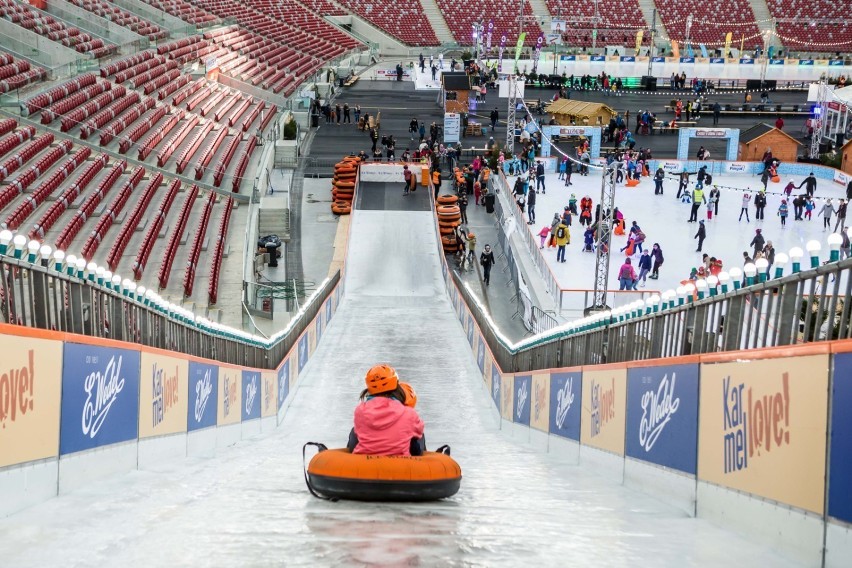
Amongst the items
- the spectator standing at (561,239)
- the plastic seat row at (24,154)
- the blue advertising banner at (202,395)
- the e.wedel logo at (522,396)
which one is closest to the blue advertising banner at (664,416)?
the blue advertising banner at (202,395)

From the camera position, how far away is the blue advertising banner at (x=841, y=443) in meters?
4.89

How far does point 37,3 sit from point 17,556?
43.3 metres

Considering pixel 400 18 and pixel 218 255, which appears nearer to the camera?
pixel 218 255

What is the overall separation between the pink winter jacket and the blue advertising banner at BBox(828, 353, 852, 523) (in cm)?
315

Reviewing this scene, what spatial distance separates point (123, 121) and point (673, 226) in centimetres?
1772

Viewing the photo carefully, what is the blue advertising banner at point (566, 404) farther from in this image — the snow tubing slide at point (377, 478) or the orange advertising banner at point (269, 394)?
the orange advertising banner at point (269, 394)

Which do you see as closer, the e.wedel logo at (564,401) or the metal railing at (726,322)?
the metal railing at (726,322)

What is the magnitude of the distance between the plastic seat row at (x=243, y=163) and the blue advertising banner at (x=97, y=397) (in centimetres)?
2526

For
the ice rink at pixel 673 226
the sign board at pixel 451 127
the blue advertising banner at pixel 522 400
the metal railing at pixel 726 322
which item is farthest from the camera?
the sign board at pixel 451 127

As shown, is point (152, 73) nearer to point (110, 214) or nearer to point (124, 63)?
point (124, 63)

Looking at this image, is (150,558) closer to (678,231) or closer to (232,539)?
(232,539)

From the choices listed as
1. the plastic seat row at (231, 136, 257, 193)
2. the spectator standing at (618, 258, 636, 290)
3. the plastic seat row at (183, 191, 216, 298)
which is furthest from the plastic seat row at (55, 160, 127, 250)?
the spectator standing at (618, 258, 636, 290)

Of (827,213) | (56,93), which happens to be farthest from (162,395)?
(827,213)

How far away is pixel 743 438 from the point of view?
6.17m
